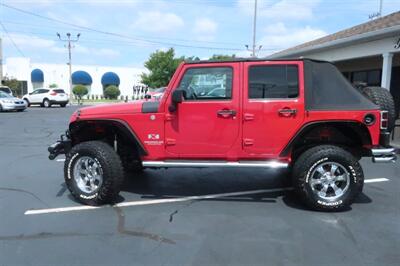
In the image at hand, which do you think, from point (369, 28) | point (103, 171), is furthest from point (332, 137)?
point (369, 28)

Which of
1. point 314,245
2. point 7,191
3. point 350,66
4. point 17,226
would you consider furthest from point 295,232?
point 350,66

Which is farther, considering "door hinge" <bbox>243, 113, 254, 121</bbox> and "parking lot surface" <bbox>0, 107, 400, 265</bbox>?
"door hinge" <bbox>243, 113, 254, 121</bbox>

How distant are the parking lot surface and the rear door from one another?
0.91 meters

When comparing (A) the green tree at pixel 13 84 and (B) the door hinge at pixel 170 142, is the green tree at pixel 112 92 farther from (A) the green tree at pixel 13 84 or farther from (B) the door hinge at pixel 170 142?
(B) the door hinge at pixel 170 142

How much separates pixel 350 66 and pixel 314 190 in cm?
1259

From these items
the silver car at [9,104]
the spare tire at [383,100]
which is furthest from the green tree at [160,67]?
the spare tire at [383,100]

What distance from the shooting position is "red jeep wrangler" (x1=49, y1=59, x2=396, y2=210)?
501 centimetres

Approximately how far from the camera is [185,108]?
5160 mm

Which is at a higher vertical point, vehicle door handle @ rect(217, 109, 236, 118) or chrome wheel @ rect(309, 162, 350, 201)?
vehicle door handle @ rect(217, 109, 236, 118)

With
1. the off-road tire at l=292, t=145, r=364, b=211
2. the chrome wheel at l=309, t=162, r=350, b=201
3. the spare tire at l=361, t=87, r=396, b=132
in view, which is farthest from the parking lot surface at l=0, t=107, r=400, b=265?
the spare tire at l=361, t=87, r=396, b=132

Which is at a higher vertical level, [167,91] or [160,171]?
[167,91]

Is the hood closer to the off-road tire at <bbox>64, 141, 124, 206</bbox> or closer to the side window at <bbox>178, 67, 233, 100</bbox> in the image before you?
the off-road tire at <bbox>64, 141, 124, 206</bbox>

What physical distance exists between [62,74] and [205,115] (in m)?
55.0

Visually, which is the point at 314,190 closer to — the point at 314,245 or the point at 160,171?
the point at 314,245
